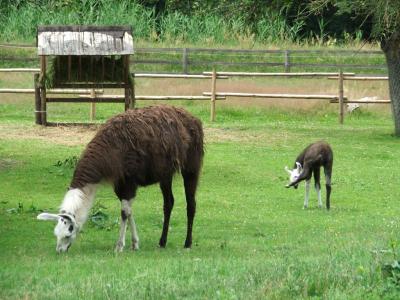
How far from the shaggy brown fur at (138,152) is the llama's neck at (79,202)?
0.26 feet

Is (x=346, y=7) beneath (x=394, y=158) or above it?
above

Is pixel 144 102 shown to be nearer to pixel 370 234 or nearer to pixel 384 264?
pixel 370 234

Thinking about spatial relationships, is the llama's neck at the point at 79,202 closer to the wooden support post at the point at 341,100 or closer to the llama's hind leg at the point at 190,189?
the llama's hind leg at the point at 190,189

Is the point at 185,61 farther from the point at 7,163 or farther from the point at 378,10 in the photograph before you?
the point at 378,10

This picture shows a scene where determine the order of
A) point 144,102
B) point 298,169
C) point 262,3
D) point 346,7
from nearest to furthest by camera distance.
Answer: point 298,169 < point 346,7 < point 262,3 < point 144,102

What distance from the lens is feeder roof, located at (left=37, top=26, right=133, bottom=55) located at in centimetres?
1983

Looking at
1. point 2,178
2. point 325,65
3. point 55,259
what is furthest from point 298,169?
point 325,65

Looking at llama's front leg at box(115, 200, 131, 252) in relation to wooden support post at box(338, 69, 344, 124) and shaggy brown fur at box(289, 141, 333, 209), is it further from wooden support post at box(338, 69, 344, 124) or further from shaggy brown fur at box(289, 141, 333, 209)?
wooden support post at box(338, 69, 344, 124)

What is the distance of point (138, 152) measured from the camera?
38.2 ft

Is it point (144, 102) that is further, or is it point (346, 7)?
point (144, 102)

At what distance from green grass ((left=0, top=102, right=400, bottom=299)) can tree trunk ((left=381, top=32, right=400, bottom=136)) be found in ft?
2.99

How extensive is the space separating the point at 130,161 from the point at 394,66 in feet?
51.8

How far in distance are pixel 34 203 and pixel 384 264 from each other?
8472mm

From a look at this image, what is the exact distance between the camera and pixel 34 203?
15.9 meters
